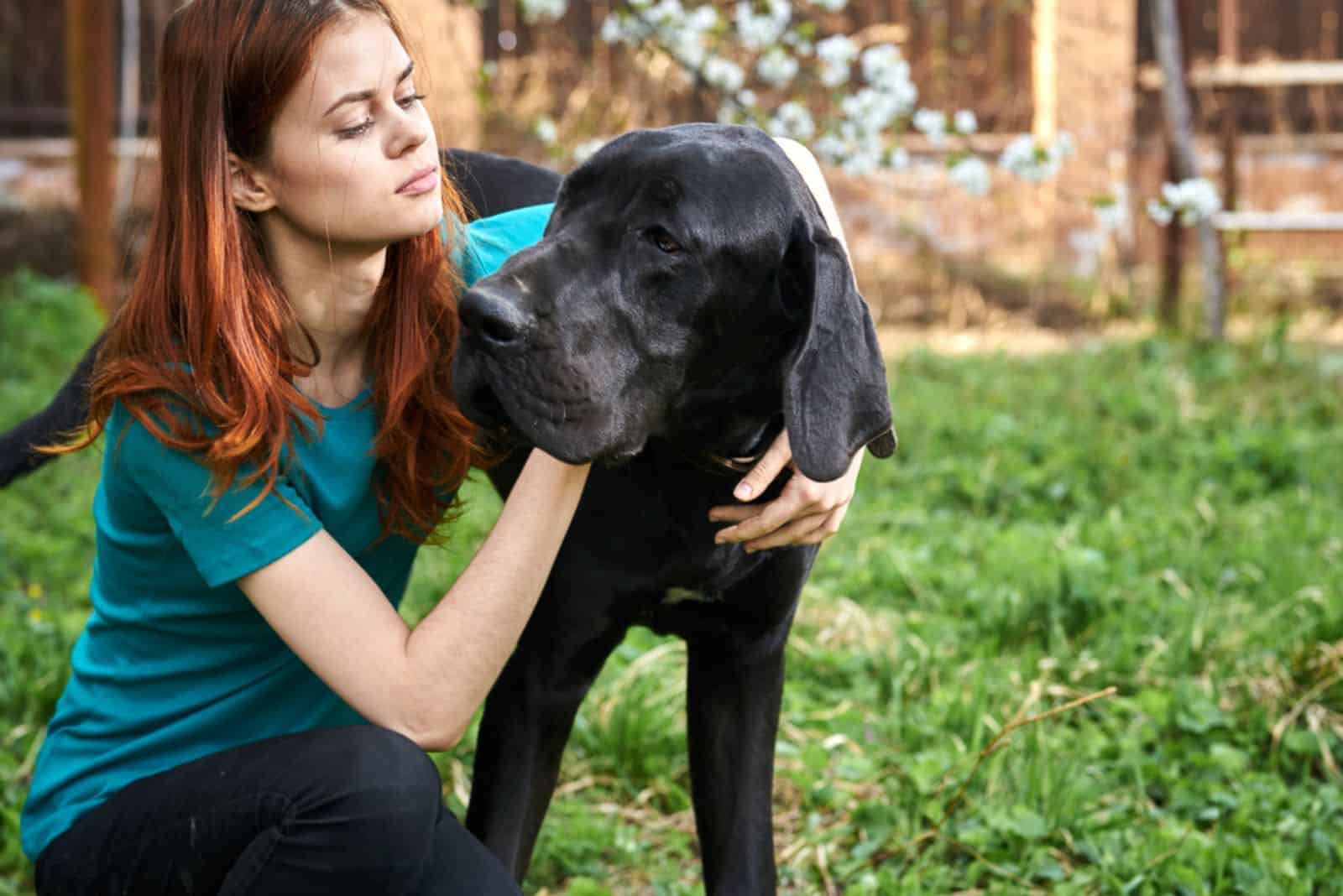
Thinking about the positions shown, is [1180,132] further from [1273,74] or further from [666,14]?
[666,14]

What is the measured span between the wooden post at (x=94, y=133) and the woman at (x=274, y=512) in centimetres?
538

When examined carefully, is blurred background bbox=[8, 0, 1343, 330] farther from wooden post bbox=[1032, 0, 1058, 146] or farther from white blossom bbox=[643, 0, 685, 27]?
white blossom bbox=[643, 0, 685, 27]

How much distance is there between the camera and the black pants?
6.24ft

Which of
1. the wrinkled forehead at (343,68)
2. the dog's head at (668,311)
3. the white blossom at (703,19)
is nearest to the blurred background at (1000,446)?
the white blossom at (703,19)

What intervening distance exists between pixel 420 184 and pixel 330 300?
0.80ft

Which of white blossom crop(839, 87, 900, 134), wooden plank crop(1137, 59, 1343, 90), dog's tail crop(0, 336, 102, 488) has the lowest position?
dog's tail crop(0, 336, 102, 488)

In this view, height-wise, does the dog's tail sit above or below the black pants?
above

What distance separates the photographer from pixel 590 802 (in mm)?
2877

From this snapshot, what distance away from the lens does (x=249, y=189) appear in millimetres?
2000

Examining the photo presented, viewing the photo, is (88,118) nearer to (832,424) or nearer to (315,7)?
(315,7)

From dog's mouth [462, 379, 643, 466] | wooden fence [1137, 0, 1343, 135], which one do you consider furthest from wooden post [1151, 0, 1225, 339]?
dog's mouth [462, 379, 643, 466]

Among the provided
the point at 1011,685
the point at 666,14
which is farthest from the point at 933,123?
the point at 1011,685

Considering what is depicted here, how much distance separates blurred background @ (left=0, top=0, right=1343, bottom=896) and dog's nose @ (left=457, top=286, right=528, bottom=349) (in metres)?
0.66

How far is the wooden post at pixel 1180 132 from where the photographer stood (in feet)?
22.7
